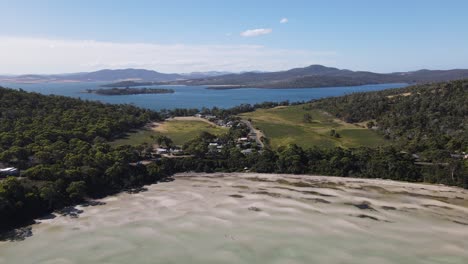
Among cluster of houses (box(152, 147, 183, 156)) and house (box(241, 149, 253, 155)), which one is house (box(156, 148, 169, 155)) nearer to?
cluster of houses (box(152, 147, 183, 156))

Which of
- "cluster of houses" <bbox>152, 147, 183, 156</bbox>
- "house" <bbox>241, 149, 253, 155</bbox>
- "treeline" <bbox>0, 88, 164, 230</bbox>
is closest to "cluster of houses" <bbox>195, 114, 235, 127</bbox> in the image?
"treeline" <bbox>0, 88, 164, 230</bbox>

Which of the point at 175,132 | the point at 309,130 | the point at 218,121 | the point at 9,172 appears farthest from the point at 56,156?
the point at 309,130

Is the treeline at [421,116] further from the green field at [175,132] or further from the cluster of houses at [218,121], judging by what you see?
the green field at [175,132]

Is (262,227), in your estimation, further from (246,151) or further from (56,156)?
(56,156)

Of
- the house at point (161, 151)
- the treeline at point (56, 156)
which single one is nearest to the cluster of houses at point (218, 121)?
the treeline at point (56, 156)

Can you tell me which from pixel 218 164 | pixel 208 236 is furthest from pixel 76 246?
pixel 218 164

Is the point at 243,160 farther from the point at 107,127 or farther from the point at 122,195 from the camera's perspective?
the point at 107,127

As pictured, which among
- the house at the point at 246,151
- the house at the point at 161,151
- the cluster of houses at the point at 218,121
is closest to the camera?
the house at the point at 246,151

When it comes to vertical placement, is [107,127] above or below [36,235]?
above
